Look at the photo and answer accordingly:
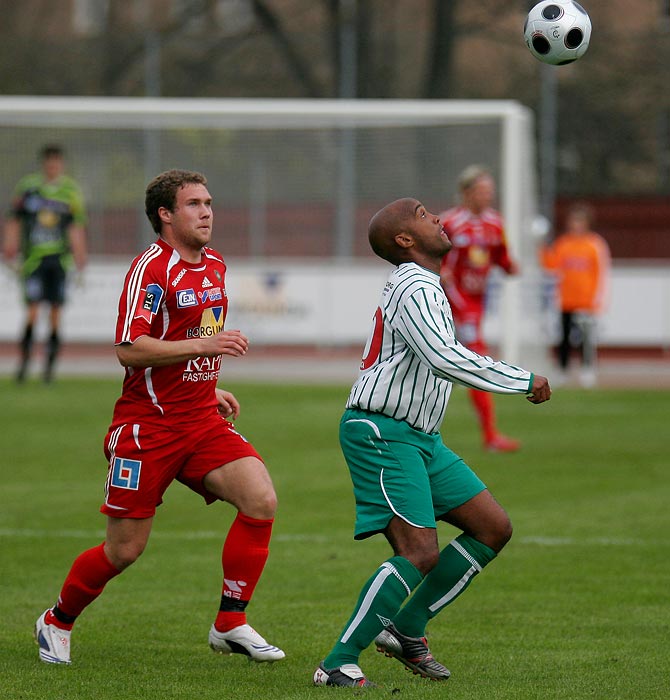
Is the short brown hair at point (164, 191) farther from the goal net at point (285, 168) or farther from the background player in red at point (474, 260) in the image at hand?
the goal net at point (285, 168)

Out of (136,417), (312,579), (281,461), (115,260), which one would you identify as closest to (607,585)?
(312,579)

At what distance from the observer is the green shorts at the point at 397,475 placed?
16.6 feet

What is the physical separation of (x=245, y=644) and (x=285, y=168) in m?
16.0

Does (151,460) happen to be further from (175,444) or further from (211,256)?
(211,256)

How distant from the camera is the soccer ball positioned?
23.5ft

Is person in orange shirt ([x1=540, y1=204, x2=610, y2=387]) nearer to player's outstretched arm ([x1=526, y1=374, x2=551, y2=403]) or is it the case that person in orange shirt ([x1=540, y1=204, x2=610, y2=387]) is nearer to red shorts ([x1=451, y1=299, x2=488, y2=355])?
red shorts ([x1=451, y1=299, x2=488, y2=355])

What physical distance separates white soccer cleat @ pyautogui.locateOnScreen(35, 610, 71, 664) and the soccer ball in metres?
3.86

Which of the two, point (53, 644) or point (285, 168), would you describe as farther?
point (285, 168)

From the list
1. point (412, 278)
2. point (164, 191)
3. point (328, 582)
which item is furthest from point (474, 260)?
point (412, 278)

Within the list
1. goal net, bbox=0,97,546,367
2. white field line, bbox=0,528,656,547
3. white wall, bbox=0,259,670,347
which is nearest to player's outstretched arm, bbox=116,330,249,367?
white field line, bbox=0,528,656,547

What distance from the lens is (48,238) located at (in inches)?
640

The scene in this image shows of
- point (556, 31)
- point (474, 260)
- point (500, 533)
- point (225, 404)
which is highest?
point (556, 31)

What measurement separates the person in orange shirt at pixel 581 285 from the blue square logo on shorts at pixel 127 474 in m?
13.8

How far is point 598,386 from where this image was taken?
18.4 metres
